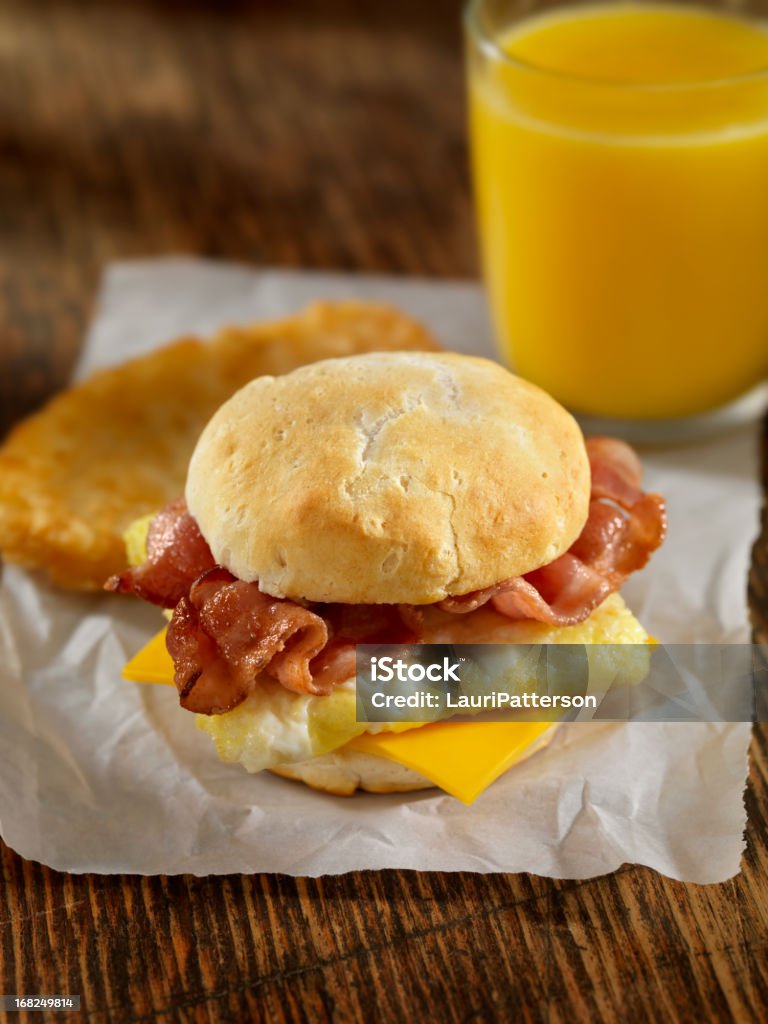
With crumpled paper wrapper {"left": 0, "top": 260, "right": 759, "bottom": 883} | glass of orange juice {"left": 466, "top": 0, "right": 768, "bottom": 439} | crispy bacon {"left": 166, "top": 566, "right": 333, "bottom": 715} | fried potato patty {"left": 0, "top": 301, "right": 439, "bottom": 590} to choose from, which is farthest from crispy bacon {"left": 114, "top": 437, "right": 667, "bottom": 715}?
glass of orange juice {"left": 466, "top": 0, "right": 768, "bottom": 439}

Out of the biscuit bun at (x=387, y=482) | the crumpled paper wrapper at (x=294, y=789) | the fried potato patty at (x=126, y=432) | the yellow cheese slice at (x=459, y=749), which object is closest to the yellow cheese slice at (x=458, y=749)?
the yellow cheese slice at (x=459, y=749)

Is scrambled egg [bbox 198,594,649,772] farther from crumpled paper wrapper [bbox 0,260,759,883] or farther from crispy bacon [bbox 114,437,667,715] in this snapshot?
crumpled paper wrapper [bbox 0,260,759,883]

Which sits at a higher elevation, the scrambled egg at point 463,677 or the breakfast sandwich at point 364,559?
the breakfast sandwich at point 364,559

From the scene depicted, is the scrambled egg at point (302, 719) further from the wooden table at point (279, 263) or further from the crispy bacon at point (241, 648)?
the wooden table at point (279, 263)

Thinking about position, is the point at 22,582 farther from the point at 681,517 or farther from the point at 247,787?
the point at 681,517

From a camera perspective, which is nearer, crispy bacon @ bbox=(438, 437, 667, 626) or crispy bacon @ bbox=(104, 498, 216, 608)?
crispy bacon @ bbox=(438, 437, 667, 626)

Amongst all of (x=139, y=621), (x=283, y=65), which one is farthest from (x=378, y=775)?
(x=283, y=65)

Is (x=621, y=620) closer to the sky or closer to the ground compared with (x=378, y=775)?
closer to the sky
